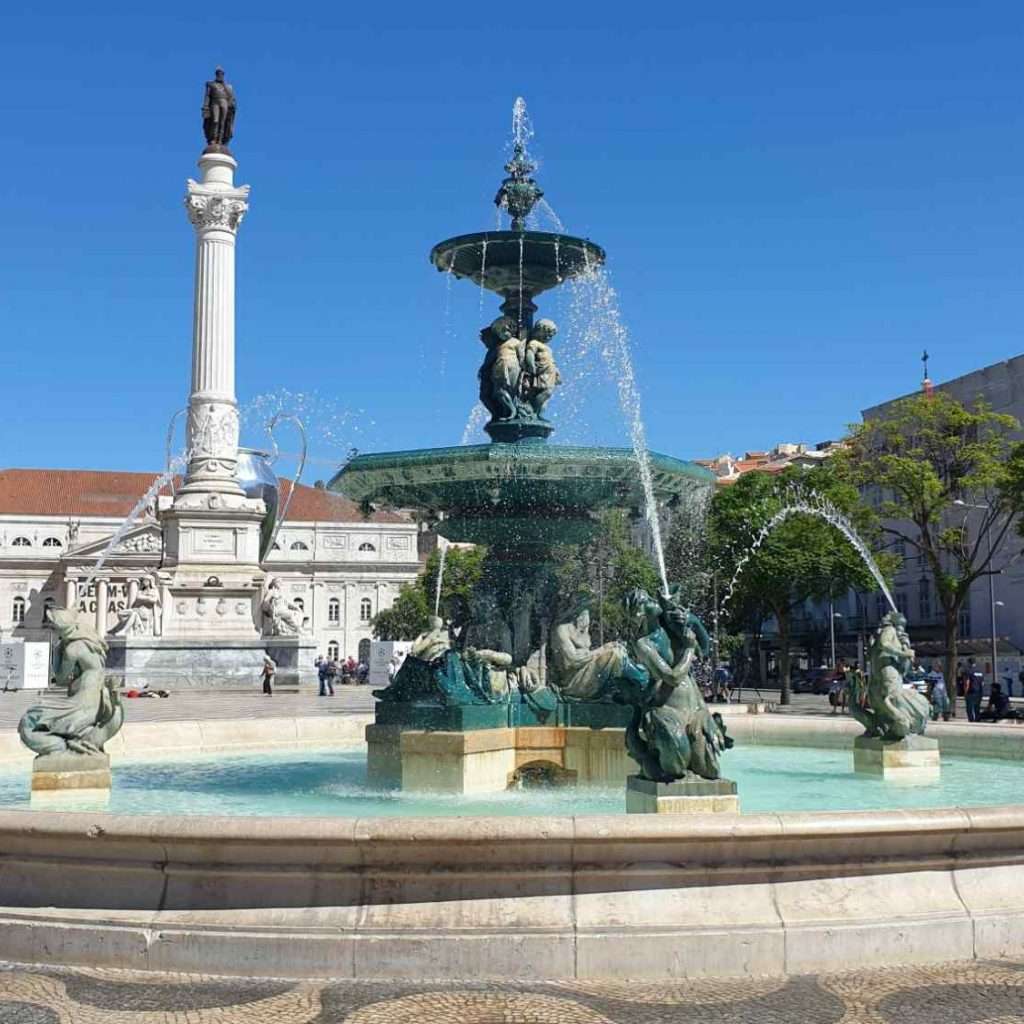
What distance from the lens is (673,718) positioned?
731cm

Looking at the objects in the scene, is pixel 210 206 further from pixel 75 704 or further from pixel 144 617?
pixel 75 704

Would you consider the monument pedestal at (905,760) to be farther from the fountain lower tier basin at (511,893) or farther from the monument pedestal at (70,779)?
the monument pedestal at (70,779)

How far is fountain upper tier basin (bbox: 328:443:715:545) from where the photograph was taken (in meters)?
10.8

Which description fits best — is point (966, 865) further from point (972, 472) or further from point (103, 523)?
point (103, 523)

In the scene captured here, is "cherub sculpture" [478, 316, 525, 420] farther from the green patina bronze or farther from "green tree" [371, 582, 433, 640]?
"green tree" [371, 582, 433, 640]

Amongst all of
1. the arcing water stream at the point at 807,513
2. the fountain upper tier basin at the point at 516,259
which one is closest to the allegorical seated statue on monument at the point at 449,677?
the fountain upper tier basin at the point at 516,259

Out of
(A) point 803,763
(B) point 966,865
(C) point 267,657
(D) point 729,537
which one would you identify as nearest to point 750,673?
(D) point 729,537

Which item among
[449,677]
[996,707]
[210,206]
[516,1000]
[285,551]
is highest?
[210,206]

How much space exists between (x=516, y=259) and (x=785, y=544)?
30553 mm

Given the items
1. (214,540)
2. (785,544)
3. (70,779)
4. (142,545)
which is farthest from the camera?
(142,545)

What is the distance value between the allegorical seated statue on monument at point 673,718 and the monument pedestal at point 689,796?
0.06 metres

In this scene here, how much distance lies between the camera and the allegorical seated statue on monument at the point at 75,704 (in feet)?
29.7

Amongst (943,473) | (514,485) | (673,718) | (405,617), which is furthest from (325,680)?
(405,617)

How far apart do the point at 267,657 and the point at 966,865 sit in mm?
37636
